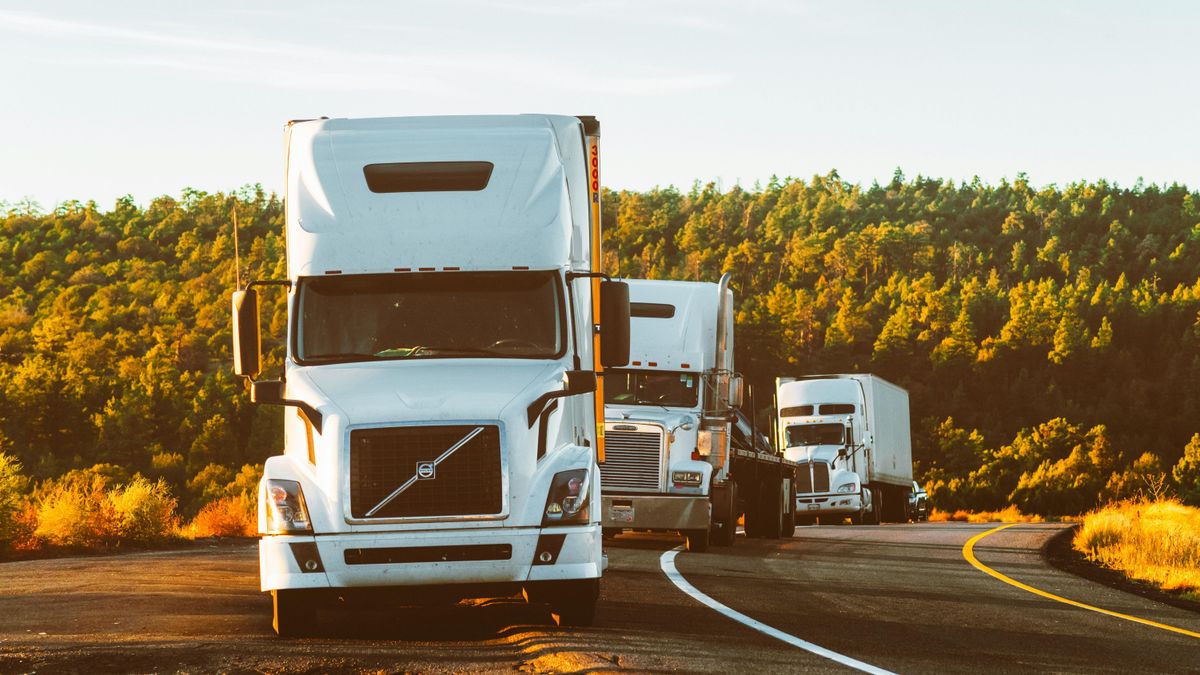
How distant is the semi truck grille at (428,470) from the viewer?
11.0 m

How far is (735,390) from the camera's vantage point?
23.1m

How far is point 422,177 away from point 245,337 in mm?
1872

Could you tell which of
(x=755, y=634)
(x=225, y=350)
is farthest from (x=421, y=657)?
(x=225, y=350)

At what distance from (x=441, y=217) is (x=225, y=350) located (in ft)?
324

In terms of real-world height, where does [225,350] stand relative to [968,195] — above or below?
below

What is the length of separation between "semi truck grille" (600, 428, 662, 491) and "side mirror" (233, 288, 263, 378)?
35.3 ft

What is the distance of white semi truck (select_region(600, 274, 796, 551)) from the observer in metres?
22.1

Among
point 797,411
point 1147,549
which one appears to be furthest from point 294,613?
point 797,411

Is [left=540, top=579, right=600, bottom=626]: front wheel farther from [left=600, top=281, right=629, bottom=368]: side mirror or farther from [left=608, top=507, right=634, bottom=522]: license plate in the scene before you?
[left=608, top=507, right=634, bottom=522]: license plate

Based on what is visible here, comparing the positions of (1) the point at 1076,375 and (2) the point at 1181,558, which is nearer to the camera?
(2) the point at 1181,558

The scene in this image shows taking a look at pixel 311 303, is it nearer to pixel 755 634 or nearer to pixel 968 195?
pixel 755 634

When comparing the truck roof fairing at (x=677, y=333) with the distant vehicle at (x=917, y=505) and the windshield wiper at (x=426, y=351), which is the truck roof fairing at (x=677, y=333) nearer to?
the windshield wiper at (x=426, y=351)

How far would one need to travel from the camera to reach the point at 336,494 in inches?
432

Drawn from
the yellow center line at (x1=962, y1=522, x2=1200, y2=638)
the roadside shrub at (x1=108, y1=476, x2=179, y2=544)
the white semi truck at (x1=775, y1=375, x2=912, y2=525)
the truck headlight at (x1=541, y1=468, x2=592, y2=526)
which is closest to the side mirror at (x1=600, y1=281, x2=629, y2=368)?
the truck headlight at (x1=541, y1=468, x2=592, y2=526)
